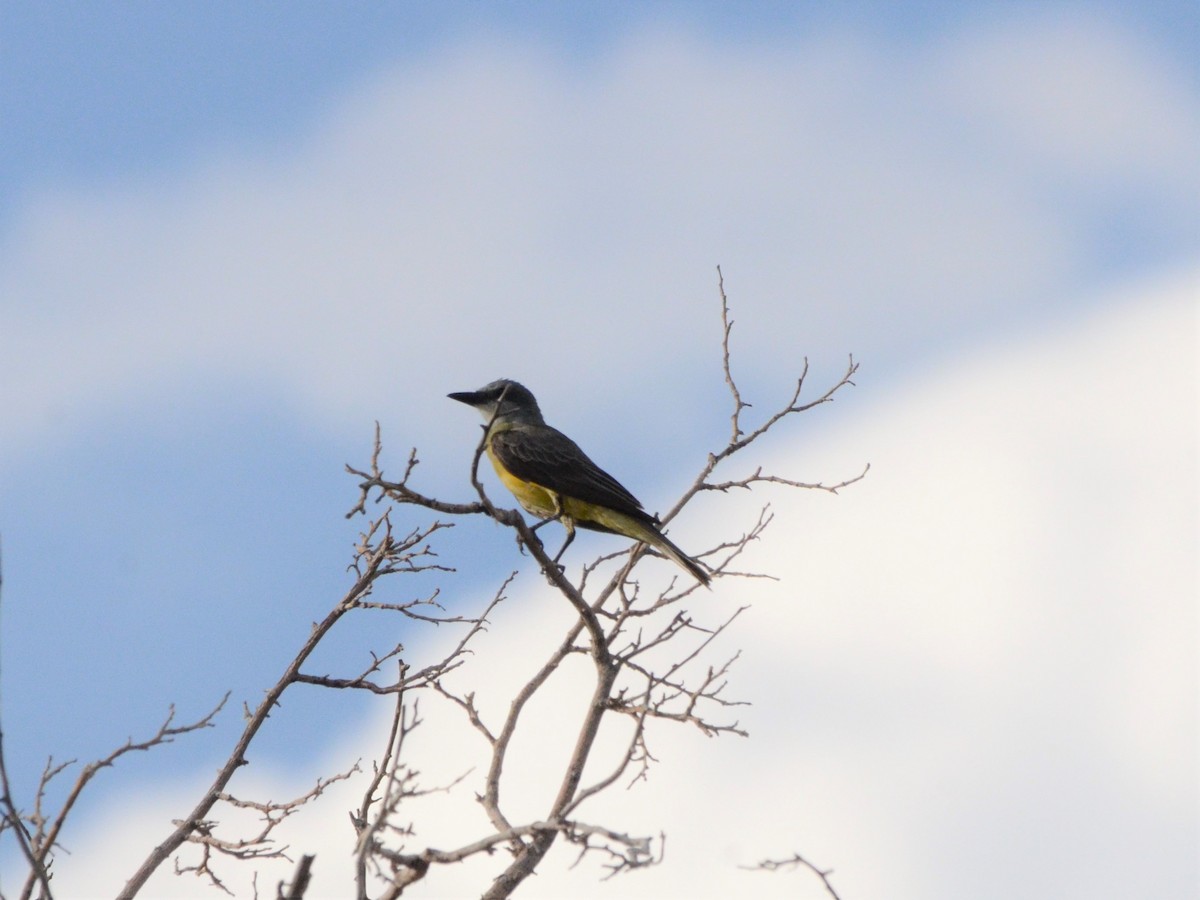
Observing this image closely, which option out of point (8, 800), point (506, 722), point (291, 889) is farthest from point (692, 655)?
point (8, 800)

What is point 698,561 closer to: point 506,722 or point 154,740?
point 506,722

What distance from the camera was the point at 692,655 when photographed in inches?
329

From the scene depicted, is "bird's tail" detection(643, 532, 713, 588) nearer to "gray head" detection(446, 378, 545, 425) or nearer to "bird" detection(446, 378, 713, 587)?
"bird" detection(446, 378, 713, 587)

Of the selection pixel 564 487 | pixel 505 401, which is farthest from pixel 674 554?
pixel 505 401

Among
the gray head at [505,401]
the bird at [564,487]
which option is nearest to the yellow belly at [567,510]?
the bird at [564,487]

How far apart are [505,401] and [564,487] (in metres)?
2.21

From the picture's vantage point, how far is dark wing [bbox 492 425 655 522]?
1084cm

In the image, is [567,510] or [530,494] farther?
[530,494]

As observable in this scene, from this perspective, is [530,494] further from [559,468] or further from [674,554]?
[674,554]

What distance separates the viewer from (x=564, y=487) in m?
11.1

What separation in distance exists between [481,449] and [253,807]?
3.66m

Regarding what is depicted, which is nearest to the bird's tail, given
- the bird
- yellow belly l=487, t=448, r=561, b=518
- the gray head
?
the bird

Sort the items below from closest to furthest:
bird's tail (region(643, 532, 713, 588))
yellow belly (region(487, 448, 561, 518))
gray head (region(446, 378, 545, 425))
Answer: bird's tail (region(643, 532, 713, 588))
yellow belly (region(487, 448, 561, 518))
gray head (region(446, 378, 545, 425))

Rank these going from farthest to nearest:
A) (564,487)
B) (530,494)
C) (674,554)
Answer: (530,494) < (564,487) < (674,554)
